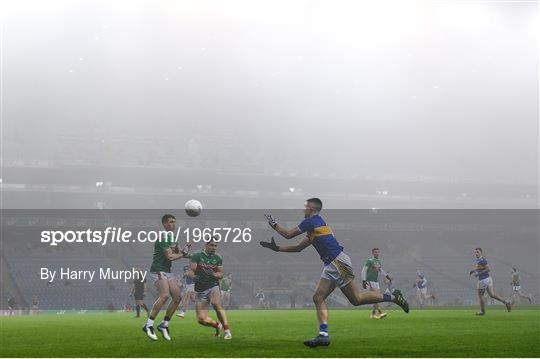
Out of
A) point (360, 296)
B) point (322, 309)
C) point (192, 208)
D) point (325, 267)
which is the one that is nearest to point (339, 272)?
point (325, 267)

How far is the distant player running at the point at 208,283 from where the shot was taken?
16.5m

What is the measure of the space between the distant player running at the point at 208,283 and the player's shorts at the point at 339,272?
382 centimetres

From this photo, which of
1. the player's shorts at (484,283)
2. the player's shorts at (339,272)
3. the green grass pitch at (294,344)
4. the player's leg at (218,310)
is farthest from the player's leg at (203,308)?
the player's shorts at (484,283)

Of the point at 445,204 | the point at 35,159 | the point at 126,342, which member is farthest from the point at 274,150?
the point at 126,342

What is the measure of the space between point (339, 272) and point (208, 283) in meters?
4.40

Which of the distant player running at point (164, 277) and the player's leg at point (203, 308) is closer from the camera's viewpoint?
the distant player running at point (164, 277)

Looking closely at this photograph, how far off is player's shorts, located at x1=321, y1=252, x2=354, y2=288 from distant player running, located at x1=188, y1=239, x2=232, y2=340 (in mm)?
3819

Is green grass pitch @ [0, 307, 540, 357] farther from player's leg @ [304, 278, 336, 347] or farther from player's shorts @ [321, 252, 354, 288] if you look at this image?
player's shorts @ [321, 252, 354, 288]

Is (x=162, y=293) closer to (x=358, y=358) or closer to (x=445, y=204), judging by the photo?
(x=358, y=358)

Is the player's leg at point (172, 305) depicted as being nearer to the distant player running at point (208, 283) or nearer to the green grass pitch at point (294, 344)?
the green grass pitch at point (294, 344)

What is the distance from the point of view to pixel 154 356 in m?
12.8

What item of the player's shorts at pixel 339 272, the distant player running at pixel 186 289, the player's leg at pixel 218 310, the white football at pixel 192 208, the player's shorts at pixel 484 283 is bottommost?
the distant player running at pixel 186 289

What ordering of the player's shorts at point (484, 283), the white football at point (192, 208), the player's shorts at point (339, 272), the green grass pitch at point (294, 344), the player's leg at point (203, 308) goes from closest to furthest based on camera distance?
the green grass pitch at point (294, 344), the player's shorts at point (339, 272), the player's leg at point (203, 308), the white football at point (192, 208), the player's shorts at point (484, 283)

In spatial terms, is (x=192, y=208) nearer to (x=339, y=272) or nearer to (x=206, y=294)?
(x=206, y=294)
